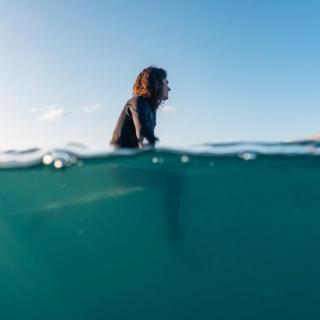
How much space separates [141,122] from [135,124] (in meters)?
0.12

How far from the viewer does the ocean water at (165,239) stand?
7.43 metres

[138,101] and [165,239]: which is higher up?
[138,101]

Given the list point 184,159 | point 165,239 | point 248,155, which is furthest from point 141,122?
point 165,239

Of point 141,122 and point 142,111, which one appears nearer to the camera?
point 141,122

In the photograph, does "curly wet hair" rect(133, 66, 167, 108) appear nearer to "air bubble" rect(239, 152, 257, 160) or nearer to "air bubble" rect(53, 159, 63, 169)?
"air bubble" rect(53, 159, 63, 169)

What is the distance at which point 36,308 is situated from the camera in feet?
31.6

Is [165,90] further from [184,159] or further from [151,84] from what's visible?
[184,159]

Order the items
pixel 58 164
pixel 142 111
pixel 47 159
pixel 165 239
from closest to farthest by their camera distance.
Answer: pixel 142 111 < pixel 47 159 < pixel 58 164 < pixel 165 239

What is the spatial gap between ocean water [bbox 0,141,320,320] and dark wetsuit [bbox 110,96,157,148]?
1.39 m

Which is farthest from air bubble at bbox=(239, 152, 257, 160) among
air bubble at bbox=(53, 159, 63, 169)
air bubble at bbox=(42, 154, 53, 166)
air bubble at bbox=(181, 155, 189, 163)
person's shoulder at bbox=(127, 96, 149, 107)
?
air bubble at bbox=(42, 154, 53, 166)

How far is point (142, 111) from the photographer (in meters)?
5.08

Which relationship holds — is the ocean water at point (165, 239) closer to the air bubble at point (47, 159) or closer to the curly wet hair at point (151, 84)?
the air bubble at point (47, 159)

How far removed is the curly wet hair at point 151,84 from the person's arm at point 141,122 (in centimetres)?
44

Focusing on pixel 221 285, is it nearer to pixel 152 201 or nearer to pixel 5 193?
pixel 152 201
